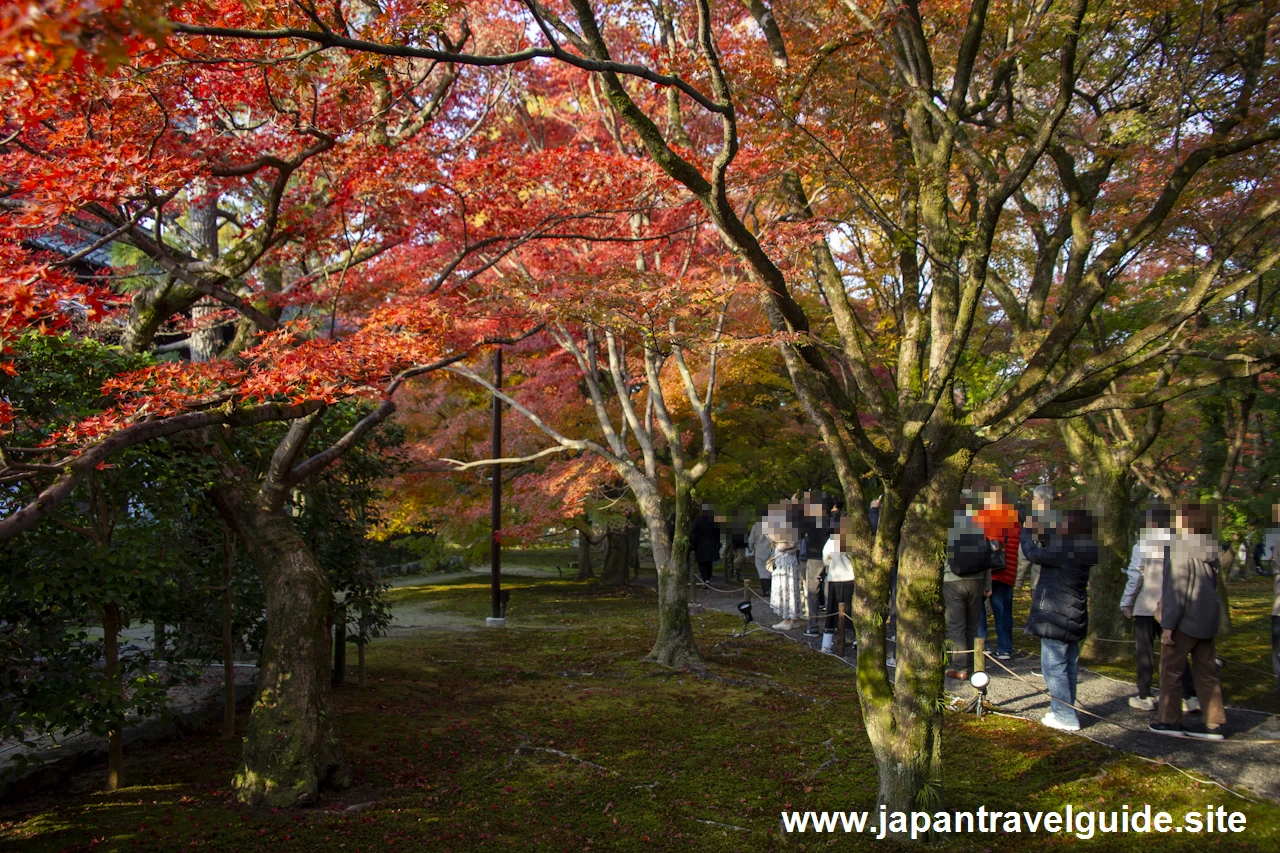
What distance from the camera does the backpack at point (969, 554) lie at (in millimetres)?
7816

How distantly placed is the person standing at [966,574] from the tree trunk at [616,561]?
12108mm

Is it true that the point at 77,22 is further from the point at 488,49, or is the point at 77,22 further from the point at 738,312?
the point at 738,312

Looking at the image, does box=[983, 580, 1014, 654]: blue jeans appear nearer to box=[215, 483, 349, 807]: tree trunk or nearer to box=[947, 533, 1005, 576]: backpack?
box=[947, 533, 1005, 576]: backpack

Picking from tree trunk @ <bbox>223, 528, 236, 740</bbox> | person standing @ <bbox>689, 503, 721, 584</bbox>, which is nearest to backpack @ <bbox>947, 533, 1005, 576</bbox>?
tree trunk @ <bbox>223, 528, 236, 740</bbox>

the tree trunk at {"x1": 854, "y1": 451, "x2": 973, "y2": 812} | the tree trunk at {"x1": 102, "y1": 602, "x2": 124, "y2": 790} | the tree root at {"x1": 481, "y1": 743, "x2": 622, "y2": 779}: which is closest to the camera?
the tree trunk at {"x1": 854, "y1": 451, "x2": 973, "y2": 812}

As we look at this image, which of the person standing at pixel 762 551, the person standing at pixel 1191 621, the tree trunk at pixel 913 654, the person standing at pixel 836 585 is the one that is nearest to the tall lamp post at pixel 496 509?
the person standing at pixel 762 551

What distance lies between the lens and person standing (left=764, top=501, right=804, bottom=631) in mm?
11148

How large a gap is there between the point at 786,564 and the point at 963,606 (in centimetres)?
404

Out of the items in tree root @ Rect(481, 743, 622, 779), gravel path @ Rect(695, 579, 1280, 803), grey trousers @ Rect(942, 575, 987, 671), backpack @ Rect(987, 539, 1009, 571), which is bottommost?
tree root @ Rect(481, 743, 622, 779)

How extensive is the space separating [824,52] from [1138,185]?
5.35 metres

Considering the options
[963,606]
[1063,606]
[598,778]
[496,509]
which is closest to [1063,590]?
[1063,606]

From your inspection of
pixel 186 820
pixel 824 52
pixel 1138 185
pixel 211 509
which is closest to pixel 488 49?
pixel 824 52

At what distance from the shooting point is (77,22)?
203cm

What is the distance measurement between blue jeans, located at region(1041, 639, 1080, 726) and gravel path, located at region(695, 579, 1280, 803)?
0.57 ft
